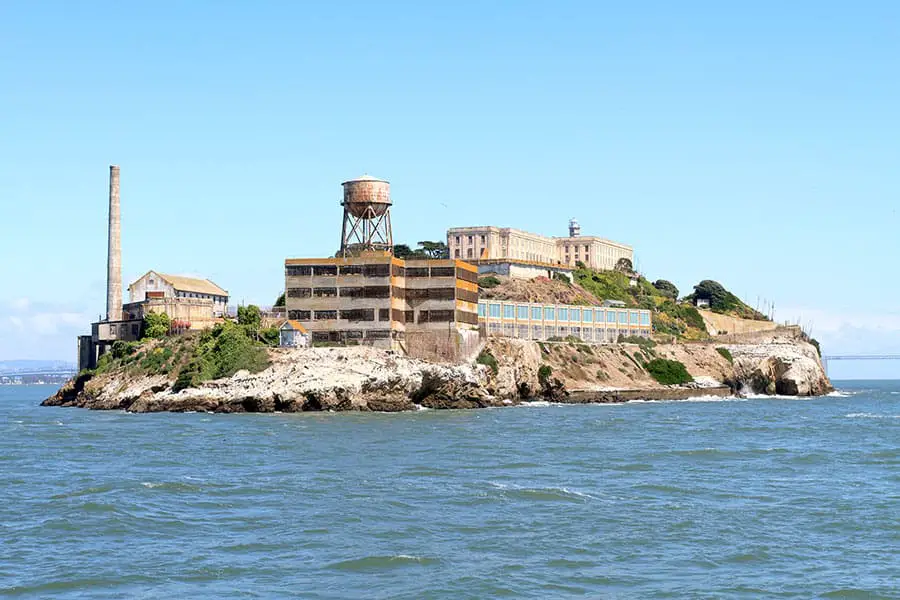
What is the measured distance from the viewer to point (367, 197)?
12138 centimetres

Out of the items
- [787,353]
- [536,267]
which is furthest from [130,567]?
[536,267]

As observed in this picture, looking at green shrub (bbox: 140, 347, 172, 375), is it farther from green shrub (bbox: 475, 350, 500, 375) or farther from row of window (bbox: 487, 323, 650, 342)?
row of window (bbox: 487, 323, 650, 342)

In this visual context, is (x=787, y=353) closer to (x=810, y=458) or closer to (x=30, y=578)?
(x=810, y=458)

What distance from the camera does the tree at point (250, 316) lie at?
378ft

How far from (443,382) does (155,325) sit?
32950mm

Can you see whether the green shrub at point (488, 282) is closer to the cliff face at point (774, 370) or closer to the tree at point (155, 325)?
the cliff face at point (774, 370)

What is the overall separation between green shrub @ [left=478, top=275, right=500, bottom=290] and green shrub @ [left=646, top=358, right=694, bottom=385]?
31.4m

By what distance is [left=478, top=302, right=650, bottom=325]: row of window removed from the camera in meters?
130

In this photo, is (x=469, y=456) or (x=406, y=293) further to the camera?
(x=406, y=293)

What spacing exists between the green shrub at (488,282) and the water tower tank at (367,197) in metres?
43.6

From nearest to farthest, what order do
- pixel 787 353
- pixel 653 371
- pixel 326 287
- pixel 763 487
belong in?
1. pixel 763 487
2. pixel 326 287
3. pixel 653 371
4. pixel 787 353

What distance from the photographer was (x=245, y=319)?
11744cm

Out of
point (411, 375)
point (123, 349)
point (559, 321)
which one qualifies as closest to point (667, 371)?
point (559, 321)

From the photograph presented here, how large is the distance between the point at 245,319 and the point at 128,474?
65.0 meters
